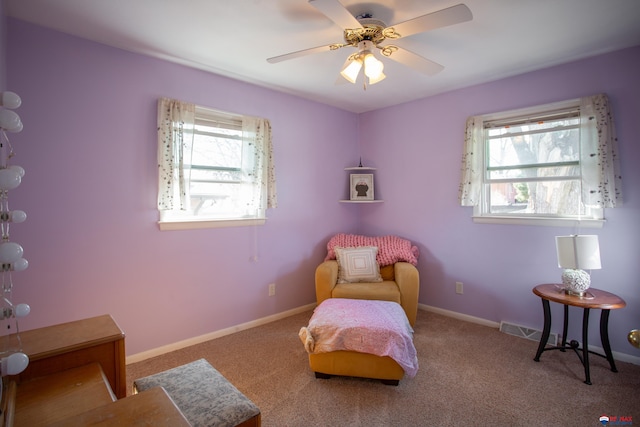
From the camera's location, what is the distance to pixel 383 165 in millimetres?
3992

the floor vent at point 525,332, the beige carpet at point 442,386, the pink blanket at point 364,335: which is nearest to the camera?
the beige carpet at point 442,386

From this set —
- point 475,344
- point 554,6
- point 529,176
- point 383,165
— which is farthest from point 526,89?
point 475,344

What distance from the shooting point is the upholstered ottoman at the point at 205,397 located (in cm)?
127

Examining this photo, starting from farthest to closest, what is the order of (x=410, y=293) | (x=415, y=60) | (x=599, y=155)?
(x=410, y=293) → (x=599, y=155) → (x=415, y=60)

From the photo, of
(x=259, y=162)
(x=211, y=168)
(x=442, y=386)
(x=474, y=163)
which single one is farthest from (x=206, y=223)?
(x=474, y=163)

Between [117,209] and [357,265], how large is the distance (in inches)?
85.4

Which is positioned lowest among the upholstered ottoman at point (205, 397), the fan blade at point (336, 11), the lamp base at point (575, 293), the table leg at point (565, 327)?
the table leg at point (565, 327)

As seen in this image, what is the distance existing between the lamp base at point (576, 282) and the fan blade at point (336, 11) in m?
2.30

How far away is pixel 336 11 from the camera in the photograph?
5.18ft

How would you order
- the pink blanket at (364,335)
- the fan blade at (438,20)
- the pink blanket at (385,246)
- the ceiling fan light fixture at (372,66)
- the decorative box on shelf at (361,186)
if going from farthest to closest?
the decorative box on shelf at (361,186) < the pink blanket at (385,246) < the pink blanket at (364,335) < the ceiling fan light fixture at (372,66) < the fan blade at (438,20)

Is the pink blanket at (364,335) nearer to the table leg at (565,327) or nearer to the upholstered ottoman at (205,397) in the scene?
the upholstered ottoman at (205,397)

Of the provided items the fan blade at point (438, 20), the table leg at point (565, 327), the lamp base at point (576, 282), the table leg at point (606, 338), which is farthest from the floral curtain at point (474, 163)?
the fan blade at point (438, 20)

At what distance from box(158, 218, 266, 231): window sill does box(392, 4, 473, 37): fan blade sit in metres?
2.07

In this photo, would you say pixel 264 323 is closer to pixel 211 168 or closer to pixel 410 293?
pixel 410 293
